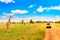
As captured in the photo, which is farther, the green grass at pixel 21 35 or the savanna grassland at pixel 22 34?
the savanna grassland at pixel 22 34

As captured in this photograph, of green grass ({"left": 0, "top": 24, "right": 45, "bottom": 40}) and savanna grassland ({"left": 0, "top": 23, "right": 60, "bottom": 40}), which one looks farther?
savanna grassland ({"left": 0, "top": 23, "right": 60, "bottom": 40})

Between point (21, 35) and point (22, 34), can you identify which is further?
point (22, 34)

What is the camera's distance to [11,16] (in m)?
37.2
